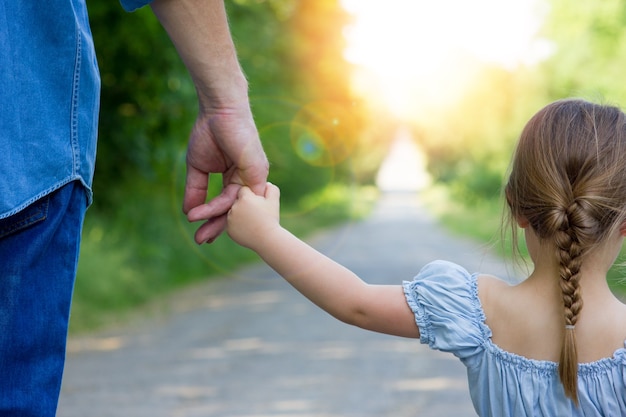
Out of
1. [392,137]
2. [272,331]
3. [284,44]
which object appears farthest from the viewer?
[392,137]

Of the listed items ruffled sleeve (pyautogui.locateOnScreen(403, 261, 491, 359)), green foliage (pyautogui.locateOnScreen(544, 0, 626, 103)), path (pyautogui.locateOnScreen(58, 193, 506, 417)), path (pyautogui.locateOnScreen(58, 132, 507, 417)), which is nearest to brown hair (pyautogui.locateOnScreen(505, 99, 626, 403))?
ruffled sleeve (pyautogui.locateOnScreen(403, 261, 491, 359))

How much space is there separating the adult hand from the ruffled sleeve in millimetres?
432

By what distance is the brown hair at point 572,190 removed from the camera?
1962 mm

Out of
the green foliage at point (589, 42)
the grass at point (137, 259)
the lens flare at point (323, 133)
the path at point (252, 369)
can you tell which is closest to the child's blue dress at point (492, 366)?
the path at point (252, 369)

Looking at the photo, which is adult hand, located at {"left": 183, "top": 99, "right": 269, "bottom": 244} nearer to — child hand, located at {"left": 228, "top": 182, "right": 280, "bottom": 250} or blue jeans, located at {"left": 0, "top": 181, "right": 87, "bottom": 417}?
child hand, located at {"left": 228, "top": 182, "right": 280, "bottom": 250}

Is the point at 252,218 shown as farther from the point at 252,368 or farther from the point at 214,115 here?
the point at 252,368

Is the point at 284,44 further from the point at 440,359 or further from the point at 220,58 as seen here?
the point at 220,58

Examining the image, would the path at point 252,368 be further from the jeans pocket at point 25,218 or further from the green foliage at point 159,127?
the jeans pocket at point 25,218

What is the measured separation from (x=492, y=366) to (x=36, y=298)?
3.13ft

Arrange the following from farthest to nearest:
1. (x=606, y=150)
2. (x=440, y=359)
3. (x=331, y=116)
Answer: (x=331, y=116) → (x=440, y=359) → (x=606, y=150)

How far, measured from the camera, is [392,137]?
62031mm

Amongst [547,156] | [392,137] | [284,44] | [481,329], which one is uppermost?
[392,137]

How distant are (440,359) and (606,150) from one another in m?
5.60

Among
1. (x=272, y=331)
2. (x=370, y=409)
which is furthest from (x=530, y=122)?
(x=272, y=331)
